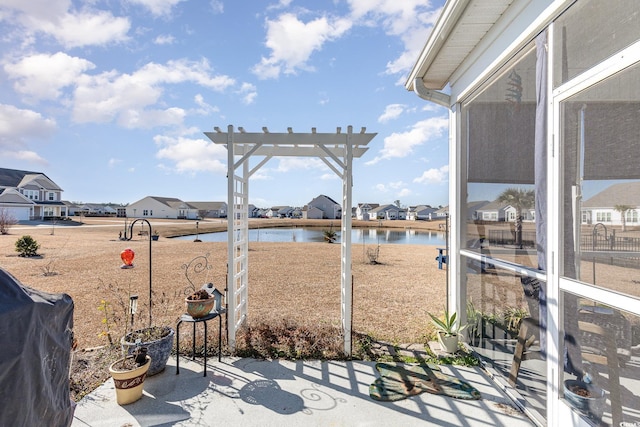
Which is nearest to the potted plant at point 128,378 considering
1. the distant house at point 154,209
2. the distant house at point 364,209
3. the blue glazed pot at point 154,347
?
the blue glazed pot at point 154,347

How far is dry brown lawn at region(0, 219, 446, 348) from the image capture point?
4207 millimetres

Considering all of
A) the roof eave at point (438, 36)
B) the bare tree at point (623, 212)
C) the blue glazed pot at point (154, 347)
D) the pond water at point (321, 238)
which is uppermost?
the roof eave at point (438, 36)

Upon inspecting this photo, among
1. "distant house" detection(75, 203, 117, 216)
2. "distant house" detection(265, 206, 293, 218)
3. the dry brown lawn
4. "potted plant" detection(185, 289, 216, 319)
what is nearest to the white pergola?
"potted plant" detection(185, 289, 216, 319)

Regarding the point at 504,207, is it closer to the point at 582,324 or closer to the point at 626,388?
the point at 582,324

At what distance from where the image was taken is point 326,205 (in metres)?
53.4

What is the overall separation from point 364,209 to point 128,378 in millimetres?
61875

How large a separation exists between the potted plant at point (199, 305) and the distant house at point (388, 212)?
187ft

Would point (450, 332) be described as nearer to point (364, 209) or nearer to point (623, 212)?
point (623, 212)

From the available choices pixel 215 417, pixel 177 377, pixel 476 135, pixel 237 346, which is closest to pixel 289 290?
pixel 237 346

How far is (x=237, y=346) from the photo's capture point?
10.6 ft

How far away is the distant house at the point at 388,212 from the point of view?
59.7 metres

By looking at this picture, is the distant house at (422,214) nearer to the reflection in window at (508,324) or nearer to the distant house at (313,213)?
the distant house at (313,213)

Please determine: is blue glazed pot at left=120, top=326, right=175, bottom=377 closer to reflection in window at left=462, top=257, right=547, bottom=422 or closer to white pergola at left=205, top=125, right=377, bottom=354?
white pergola at left=205, top=125, right=377, bottom=354

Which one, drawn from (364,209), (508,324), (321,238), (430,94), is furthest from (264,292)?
(364,209)
